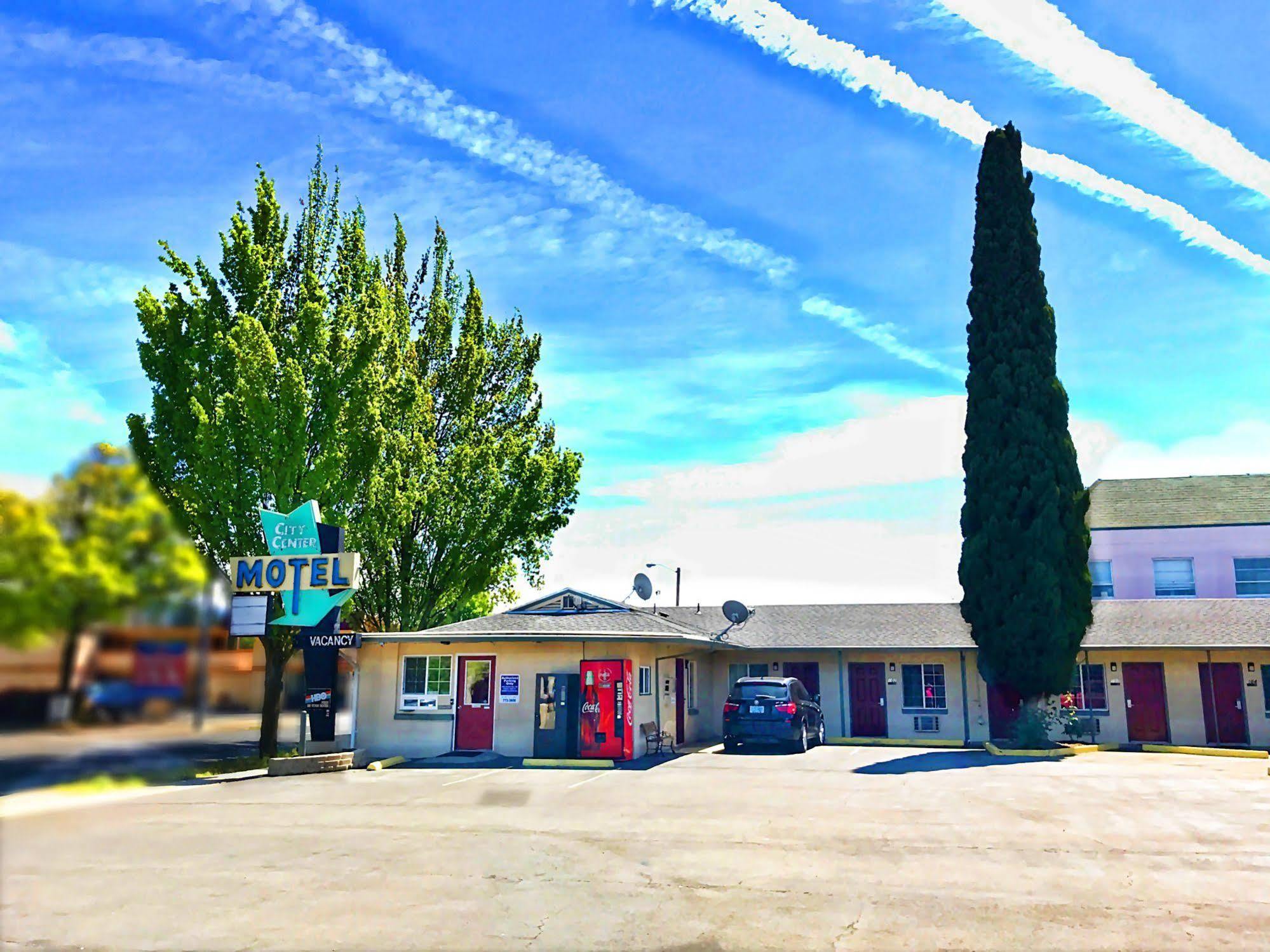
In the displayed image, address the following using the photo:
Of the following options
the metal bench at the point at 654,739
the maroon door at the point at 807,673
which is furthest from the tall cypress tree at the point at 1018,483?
the metal bench at the point at 654,739

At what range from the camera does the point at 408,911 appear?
850 cm

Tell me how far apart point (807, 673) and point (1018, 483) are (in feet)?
29.0

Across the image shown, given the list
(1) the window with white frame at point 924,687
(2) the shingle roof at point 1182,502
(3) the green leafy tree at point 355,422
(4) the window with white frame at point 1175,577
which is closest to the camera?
(3) the green leafy tree at point 355,422

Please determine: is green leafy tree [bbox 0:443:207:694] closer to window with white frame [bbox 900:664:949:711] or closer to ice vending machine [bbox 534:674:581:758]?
ice vending machine [bbox 534:674:581:758]

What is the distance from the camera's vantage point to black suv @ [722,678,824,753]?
23.9 m

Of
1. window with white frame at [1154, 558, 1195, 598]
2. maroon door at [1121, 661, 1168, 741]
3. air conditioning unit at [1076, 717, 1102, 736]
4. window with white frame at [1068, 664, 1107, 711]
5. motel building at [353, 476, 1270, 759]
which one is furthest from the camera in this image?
window with white frame at [1154, 558, 1195, 598]

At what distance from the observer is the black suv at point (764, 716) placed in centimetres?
2389

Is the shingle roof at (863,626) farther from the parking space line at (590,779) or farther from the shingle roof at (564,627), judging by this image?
the parking space line at (590,779)

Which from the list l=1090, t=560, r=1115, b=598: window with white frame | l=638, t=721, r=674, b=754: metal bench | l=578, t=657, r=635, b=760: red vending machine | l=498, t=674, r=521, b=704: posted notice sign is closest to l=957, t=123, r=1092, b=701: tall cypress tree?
l=638, t=721, r=674, b=754: metal bench

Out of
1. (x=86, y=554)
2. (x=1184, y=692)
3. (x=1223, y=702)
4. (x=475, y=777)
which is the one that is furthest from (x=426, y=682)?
(x=86, y=554)

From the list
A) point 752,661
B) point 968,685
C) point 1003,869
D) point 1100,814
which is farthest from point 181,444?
point 968,685

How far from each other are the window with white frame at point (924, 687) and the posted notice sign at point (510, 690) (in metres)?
Answer: 12.4

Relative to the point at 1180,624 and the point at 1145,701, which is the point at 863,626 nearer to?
the point at 1145,701

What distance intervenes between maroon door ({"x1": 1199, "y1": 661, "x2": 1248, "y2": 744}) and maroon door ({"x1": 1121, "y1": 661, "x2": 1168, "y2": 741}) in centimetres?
102
